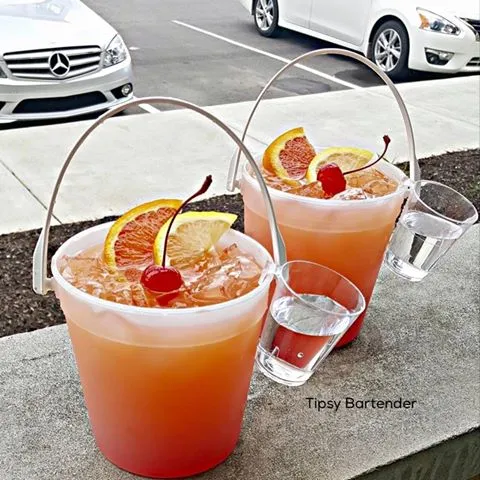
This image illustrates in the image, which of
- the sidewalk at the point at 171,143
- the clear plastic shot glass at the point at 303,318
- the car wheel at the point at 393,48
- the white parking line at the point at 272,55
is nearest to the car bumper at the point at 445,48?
the car wheel at the point at 393,48

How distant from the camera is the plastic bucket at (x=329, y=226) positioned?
158 cm

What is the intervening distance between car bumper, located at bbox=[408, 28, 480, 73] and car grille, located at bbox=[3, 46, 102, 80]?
3034mm

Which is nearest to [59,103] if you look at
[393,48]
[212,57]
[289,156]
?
[212,57]

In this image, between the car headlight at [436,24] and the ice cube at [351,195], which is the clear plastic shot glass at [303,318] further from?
the car headlight at [436,24]

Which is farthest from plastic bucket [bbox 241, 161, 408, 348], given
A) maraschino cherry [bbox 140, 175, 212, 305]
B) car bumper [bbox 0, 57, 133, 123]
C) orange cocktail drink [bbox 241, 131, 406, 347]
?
car bumper [bbox 0, 57, 133, 123]

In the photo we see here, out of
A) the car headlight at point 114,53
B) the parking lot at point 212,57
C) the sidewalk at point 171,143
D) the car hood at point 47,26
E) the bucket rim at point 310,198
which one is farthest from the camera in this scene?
the parking lot at point 212,57

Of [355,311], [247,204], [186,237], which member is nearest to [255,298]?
[186,237]

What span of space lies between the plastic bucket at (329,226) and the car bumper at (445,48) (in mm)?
5213

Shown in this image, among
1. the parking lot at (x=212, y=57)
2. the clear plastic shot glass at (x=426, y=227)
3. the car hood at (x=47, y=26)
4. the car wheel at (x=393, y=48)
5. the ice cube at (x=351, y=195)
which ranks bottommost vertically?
the parking lot at (x=212, y=57)

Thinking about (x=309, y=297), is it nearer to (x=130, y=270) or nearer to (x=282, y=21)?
(x=130, y=270)

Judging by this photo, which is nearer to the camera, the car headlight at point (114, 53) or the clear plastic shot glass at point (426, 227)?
the clear plastic shot glass at point (426, 227)

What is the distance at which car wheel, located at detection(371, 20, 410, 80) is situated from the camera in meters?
6.71

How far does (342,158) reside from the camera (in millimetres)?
1793

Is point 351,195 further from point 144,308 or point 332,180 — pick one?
point 144,308
